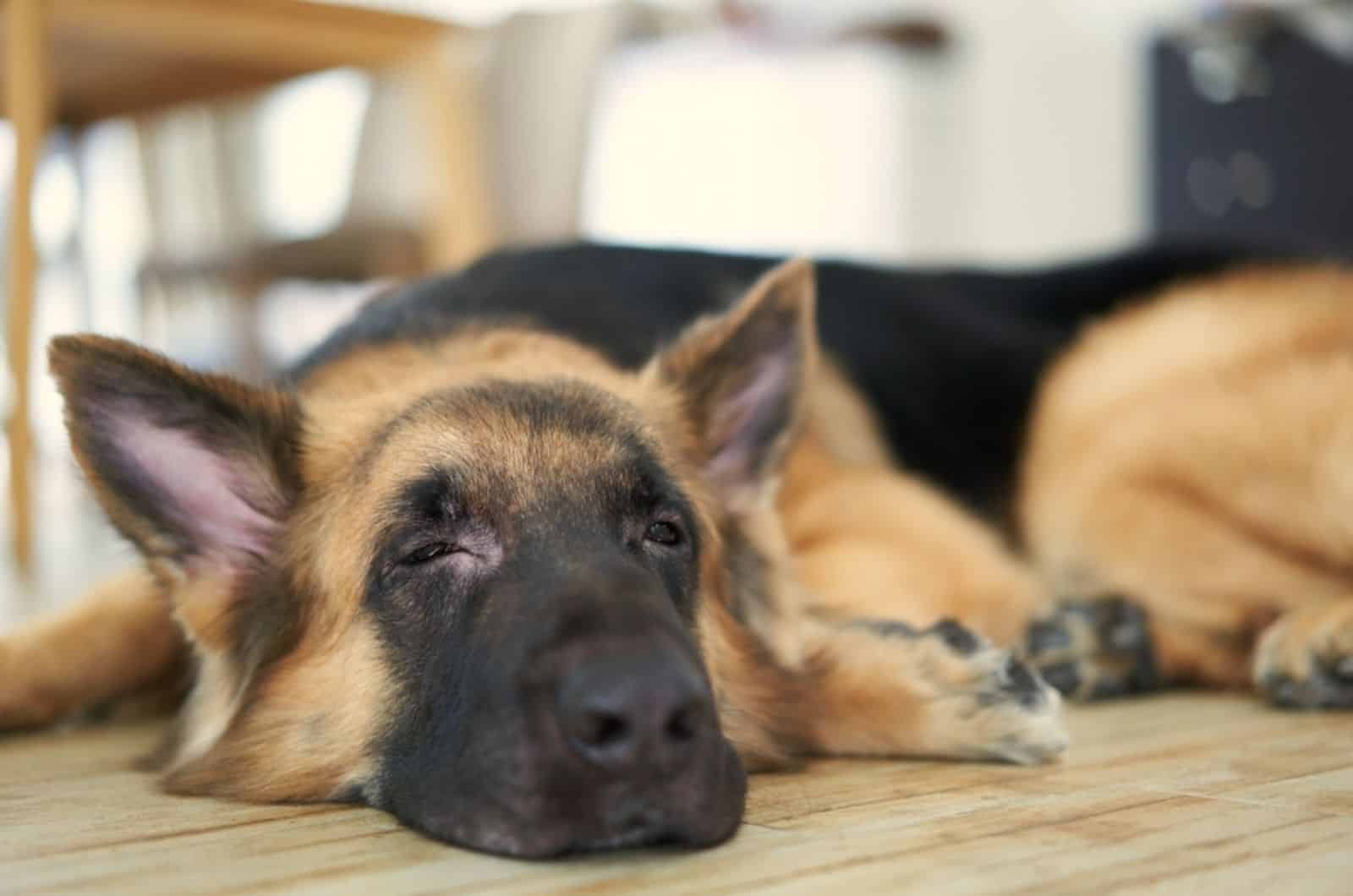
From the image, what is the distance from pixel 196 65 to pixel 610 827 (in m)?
4.50

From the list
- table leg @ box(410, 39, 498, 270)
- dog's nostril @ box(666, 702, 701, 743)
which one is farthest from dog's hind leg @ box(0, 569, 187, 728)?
table leg @ box(410, 39, 498, 270)

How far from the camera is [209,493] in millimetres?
1879

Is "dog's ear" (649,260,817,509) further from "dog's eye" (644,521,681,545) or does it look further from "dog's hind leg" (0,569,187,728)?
"dog's hind leg" (0,569,187,728)

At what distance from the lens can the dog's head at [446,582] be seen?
1405 millimetres

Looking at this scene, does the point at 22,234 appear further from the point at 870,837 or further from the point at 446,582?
the point at 870,837

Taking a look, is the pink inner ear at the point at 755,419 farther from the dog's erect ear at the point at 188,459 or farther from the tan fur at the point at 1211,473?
the tan fur at the point at 1211,473

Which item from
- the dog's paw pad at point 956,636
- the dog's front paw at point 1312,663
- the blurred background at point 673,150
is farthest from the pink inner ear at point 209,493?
the blurred background at point 673,150

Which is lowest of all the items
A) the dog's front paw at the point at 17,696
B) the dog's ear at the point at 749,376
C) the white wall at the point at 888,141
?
the dog's front paw at the point at 17,696

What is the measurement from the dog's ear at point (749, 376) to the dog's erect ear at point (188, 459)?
0.57 metres

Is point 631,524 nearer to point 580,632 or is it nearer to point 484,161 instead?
point 580,632

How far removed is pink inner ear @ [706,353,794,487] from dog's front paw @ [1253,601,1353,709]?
0.85 m

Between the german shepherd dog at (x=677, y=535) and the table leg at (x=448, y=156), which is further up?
the table leg at (x=448, y=156)

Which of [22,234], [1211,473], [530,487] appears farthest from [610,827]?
[22,234]

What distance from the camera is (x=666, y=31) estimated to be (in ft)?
27.1
